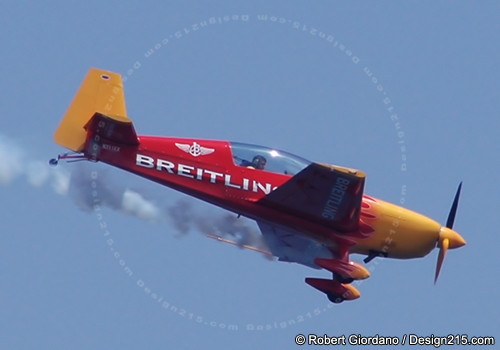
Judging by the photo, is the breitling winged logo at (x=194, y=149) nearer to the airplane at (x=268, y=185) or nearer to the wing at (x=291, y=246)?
the airplane at (x=268, y=185)

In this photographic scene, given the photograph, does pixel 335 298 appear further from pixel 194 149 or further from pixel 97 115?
pixel 97 115

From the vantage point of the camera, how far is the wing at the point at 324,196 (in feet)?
99.6

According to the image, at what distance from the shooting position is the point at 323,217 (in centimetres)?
3150

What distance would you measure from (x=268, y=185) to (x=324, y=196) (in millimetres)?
1058

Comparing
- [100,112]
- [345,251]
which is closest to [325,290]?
[345,251]

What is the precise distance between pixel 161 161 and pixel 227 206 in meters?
1.52

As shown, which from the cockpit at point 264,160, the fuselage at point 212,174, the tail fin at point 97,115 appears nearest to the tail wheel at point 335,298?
the fuselage at point 212,174

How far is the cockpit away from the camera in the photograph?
31.1 metres

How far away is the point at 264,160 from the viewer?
102 feet

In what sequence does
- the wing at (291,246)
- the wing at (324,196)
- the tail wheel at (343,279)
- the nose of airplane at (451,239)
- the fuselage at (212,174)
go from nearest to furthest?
1. the wing at (324,196)
2. the fuselage at (212,174)
3. the tail wheel at (343,279)
4. the wing at (291,246)
5. the nose of airplane at (451,239)

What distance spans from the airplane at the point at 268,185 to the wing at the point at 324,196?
0.02m

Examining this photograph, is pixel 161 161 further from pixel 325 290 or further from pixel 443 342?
pixel 443 342

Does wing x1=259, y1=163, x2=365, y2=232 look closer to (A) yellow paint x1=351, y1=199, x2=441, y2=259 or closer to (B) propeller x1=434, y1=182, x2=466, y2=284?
(A) yellow paint x1=351, y1=199, x2=441, y2=259

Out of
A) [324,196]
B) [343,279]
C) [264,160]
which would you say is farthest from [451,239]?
[264,160]
